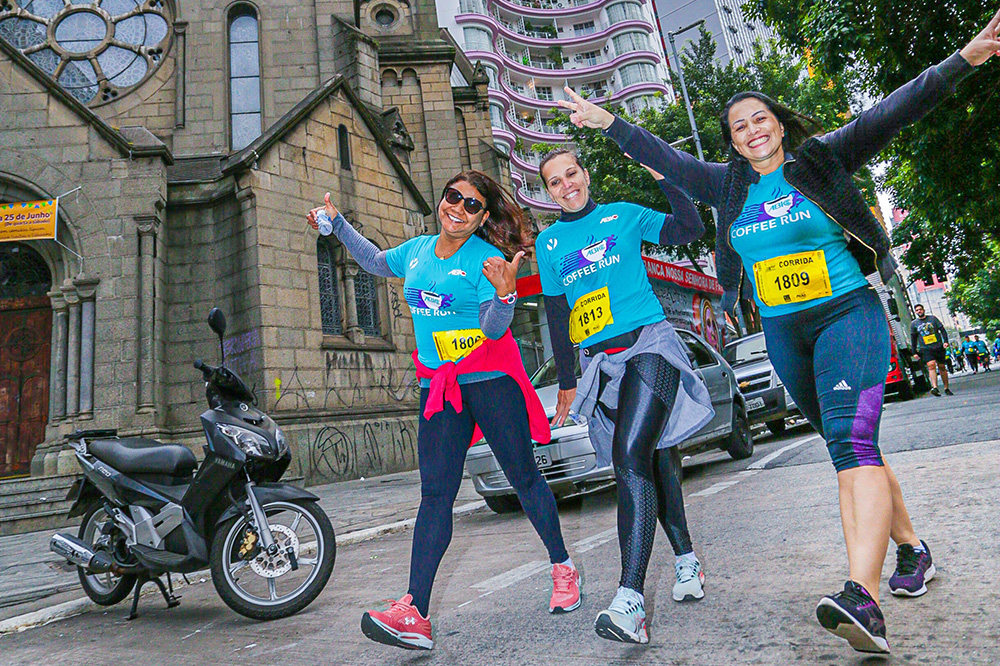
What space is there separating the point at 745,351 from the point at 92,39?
56.9 ft

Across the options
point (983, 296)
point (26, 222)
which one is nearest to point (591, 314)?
point (26, 222)

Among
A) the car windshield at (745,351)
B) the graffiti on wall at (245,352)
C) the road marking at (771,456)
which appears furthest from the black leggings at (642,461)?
the graffiti on wall at (245,352)

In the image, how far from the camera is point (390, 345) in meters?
14.2

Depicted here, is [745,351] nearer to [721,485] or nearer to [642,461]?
[721,485]

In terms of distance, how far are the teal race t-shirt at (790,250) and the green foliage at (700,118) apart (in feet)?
66.2

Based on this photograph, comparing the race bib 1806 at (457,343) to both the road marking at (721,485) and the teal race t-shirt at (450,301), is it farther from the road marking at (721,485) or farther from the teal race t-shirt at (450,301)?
the road marking at (721,485)

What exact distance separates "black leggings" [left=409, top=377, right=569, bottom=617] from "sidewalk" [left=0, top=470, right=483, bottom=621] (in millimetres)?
3304

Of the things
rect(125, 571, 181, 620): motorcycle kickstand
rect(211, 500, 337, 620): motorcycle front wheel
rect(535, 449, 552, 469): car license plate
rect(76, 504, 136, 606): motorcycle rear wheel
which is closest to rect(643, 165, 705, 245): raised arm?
rect(211, 500, 337, 620): motorcycle front wheel

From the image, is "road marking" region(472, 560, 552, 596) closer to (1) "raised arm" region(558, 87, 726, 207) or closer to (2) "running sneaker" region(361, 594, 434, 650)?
(2) "running sneaker" region(361, 594, 434, 650)

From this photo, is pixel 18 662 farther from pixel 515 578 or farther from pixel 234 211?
pixel 234 211

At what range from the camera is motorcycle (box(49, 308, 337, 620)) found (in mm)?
3908

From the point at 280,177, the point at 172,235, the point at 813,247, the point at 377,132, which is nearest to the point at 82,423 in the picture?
the point at 172,235

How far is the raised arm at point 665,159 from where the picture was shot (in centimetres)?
277

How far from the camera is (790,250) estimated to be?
2.55 metres
